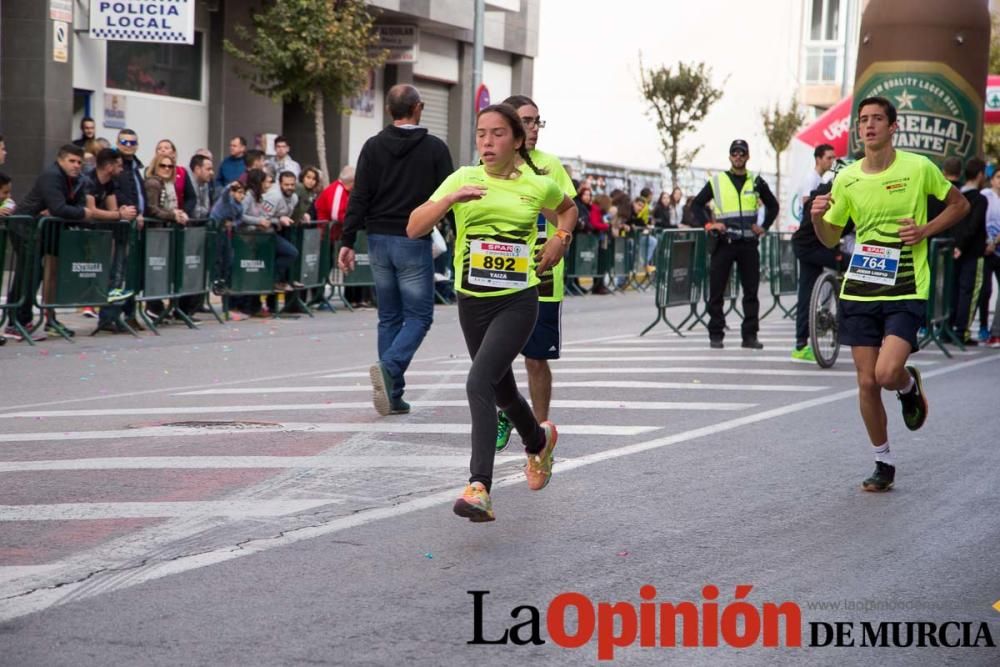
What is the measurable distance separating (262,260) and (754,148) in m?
43.1

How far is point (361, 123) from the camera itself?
117 feet

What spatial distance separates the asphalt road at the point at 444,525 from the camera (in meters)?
4.81

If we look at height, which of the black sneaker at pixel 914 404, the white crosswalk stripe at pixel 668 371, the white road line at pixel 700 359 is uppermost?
the black sneaker at pixel 914 404

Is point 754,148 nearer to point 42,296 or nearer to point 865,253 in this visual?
point 42,296

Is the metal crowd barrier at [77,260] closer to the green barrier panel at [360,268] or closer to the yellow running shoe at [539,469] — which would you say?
the green barrier panel at [360,268]

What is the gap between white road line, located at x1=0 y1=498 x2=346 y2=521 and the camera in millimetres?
6488

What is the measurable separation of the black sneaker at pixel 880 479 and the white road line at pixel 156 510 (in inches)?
105

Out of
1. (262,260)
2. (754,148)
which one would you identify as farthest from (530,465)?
(754,148)

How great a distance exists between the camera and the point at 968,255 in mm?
16859

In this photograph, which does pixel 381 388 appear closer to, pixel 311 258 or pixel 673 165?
pixel 311 258

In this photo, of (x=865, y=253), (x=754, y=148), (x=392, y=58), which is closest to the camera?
(x=865, y=253)

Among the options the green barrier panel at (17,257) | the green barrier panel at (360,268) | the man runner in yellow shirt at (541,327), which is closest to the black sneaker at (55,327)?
the green barrier panel at (17,257)

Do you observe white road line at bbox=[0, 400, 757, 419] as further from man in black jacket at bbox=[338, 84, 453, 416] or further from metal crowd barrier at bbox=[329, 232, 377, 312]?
metal crowd barrier at bbox=[329, 232, 377, 312]

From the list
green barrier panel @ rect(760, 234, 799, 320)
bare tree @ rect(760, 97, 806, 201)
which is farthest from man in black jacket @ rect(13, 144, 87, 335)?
bare tree @ rect(760, 97, 806, 201)
